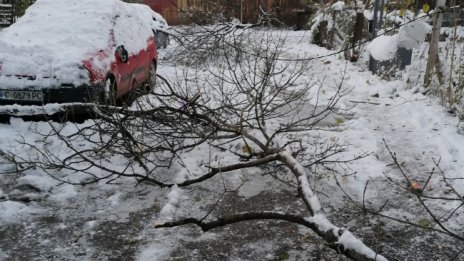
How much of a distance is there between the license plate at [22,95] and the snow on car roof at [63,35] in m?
0.27

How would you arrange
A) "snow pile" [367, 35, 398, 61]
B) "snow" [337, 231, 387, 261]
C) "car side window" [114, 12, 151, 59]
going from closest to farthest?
1. "snow" [337, 231, 387, 261]
2. "car side window" [114, 12, 151, 59]
3. "snow pile" [367, 35, 398, 61]

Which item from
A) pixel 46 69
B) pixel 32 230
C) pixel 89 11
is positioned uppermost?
pixel 89 11

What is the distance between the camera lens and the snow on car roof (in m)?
6.41

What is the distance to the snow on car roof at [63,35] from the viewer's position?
6.41 m

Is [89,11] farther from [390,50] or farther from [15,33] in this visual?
[390,50]

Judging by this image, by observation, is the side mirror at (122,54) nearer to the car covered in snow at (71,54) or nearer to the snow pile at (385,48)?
the car covered in snow at (71,54)

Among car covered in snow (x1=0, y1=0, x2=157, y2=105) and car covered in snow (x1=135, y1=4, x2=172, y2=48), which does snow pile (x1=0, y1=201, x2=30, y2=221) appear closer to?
car covered in snow (x1=0, y1=0, x2=157, y2=105)

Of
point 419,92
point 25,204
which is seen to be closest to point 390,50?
point 419,92

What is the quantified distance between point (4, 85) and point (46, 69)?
612 mm

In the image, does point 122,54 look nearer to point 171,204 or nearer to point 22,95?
point 22,95

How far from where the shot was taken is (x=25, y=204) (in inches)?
181

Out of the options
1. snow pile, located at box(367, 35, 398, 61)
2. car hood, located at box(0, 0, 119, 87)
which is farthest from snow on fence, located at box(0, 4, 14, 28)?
snow pile, located at box(367, 35, 398, 61)

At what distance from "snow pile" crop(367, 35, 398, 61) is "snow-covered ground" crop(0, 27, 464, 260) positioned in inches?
166

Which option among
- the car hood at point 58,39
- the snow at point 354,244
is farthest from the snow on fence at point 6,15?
the snow at point 354,244
